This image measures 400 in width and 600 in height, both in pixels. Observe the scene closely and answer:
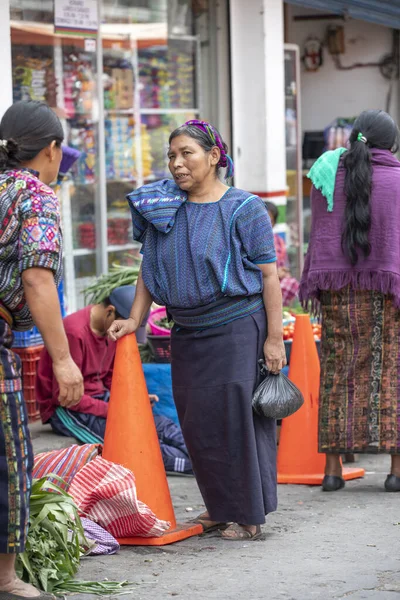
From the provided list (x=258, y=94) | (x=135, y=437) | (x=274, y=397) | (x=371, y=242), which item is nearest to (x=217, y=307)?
(x=274, y=397)

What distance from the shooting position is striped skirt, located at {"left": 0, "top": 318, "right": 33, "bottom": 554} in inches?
147

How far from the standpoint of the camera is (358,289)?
5898 millimetres

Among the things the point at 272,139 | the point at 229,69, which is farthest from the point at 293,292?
the point at 229,69

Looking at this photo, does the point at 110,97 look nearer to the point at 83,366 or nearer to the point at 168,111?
the point at 168,111

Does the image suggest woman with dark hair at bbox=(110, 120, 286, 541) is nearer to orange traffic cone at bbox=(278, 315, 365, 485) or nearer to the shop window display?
orange traffic cone at bbox=(278, 315, 365, 485)

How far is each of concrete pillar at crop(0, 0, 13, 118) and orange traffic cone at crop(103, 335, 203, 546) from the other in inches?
122

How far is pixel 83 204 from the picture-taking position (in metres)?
9.23

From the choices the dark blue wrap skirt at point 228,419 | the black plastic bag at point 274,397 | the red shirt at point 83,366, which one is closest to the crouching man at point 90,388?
the red shirt at point 83,366

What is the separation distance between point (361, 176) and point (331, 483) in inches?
67.4

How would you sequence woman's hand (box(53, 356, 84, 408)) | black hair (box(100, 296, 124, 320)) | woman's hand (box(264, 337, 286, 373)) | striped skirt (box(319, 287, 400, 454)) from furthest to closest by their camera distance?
1. black hair (box(100, 296, 124, 320))
2. striped skirt (box(319, 287, 400, 454))
3. woman's hand (box(264, 337, 286, 373))
4. woman's hand (box(53, 356, 84, 408))

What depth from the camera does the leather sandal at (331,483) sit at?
6.03m

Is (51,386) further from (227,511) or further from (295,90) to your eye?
(295,90)

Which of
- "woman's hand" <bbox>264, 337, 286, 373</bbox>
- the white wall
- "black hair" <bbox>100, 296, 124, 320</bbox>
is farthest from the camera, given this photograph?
the white wall

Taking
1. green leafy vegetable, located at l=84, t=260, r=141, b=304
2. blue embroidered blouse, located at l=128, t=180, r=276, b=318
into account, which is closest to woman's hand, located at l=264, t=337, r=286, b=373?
blue embroidered blouse, located at l=128, t=180, r=276, b=318
